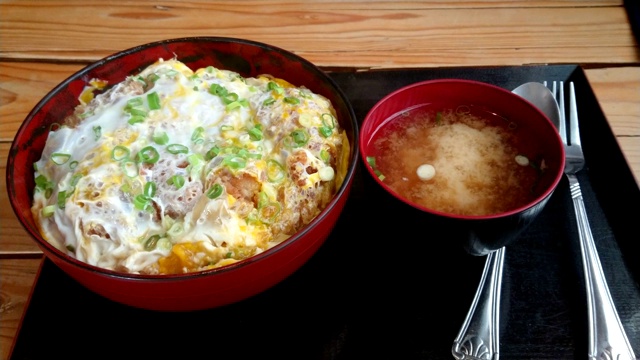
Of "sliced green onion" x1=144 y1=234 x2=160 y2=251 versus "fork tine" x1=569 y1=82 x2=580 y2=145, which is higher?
"fork tine" x1=569 y1=82 x2=580 y2=145

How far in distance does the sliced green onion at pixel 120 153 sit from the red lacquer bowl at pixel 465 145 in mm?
618

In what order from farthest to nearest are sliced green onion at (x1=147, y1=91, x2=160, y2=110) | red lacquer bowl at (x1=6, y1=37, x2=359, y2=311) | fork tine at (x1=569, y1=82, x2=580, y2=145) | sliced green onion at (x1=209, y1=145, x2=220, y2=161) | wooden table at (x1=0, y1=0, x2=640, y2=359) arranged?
wooden table at (x1=0, y1=0, x2=640, y2=359) → fork tine at (x1=569, y1=82, x2=580, y2=145) → sliced green onion at (x1=147, y1=91, x2=160, y2=110) → sliced green onion at (x1=209, y1=145, x2=220, y2=161) → red lacquer bowl at (x1=6, y1=37, x2=359, y2=311)

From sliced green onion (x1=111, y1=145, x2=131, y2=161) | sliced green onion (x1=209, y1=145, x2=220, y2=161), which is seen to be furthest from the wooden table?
sliced green onion (x1=209, y1=145, x2=220, y2=161)

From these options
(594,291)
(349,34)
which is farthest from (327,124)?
(349,34)

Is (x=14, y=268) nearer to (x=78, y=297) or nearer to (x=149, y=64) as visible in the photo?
(x=78, y=297)

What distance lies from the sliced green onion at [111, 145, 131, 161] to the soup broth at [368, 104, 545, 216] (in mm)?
676

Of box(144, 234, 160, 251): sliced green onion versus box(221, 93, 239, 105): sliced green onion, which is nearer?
box(144, 234, 160, 251): sliced green onion

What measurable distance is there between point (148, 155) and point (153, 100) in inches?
8.0

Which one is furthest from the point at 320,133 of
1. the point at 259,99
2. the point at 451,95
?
the point at 451,95

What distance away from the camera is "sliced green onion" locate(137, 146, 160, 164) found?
1396 millimetres

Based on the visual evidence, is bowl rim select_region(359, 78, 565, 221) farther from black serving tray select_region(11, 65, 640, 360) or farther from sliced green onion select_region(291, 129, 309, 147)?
sliced green onion select_region(291, 129, 309, 147)

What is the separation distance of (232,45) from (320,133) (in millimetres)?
504

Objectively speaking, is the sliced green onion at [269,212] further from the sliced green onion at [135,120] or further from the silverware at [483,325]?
the silverware at [483,325]

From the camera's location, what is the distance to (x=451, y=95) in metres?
1.64
